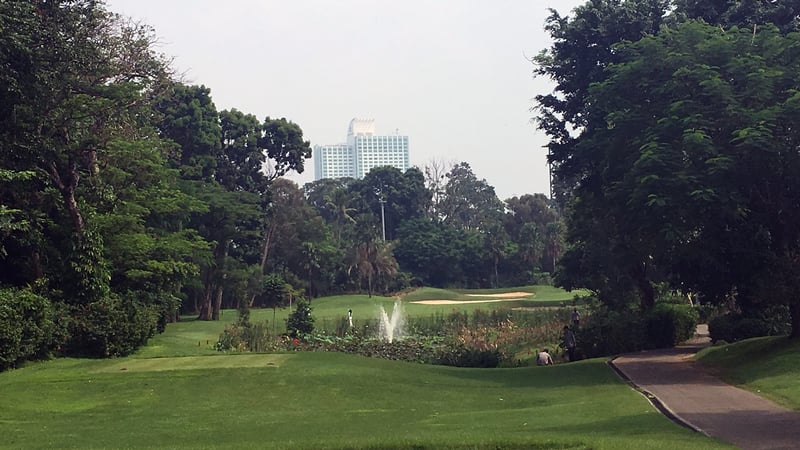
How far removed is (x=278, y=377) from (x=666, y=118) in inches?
514

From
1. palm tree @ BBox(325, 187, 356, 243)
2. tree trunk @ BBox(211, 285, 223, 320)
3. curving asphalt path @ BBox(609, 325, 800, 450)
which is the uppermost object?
palm tree @ BBox(325, 187, 356, 243)

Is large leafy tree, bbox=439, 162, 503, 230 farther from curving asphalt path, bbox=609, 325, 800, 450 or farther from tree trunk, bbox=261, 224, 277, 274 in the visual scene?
curving asphalt path, bbox=609, 325, 800, 450

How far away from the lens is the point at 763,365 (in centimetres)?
2150

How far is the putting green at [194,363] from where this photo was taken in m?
24.0

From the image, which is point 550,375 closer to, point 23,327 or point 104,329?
point 104,329

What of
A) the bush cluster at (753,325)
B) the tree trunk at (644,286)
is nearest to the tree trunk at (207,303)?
the tree trunk at (644,286)

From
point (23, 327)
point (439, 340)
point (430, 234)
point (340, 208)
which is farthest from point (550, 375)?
point (340, 208)

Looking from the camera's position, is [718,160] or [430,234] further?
[430,234]

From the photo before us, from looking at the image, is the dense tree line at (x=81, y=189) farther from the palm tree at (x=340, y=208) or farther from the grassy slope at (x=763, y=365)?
the palm tree at (x=340, y=208)

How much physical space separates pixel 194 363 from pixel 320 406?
22.2ft

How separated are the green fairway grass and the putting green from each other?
0.19 ft

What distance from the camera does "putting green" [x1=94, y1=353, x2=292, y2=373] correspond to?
23984 millimetres

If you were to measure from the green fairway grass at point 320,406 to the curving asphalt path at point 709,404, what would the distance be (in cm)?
57

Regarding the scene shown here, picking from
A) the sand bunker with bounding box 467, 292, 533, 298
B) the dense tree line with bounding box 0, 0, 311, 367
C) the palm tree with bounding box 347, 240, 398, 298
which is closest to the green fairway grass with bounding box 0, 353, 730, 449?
the dense tree line with bounding box 0, 0, 311, 367
